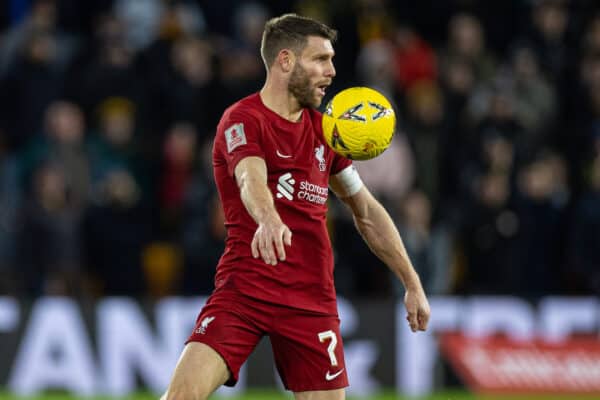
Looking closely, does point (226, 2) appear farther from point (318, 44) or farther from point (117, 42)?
point (318, 44)

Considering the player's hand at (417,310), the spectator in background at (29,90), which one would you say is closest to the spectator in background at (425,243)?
the spectator in background at (29,90)

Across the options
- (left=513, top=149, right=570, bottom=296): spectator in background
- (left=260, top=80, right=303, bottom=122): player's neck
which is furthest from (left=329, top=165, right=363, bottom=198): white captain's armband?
(left=513, top=149, right=570, bottom=296): spectator in background

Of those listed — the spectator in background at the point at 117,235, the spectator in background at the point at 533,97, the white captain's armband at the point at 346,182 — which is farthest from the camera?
the spectator in background at the point at 533,97

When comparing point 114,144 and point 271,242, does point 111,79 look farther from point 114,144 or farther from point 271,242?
point 271,242

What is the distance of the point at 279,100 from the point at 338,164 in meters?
0.51

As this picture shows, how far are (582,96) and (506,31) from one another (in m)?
1.58

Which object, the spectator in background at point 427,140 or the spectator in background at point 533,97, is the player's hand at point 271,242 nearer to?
the spectator in background at point 427,140

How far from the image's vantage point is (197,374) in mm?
6316

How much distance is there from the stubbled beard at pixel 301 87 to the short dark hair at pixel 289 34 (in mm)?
101

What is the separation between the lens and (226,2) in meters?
15.9

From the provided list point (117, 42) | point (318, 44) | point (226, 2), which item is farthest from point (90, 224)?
point (318, 44)

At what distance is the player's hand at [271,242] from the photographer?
18.4 feet

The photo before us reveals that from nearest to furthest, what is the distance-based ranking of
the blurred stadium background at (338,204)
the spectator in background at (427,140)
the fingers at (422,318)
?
1. the fingers at (422,318)
2. the blurred stadium background at (338,204)
3. the spectator in background at (427,140)

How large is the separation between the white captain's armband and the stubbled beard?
1.52 feet
